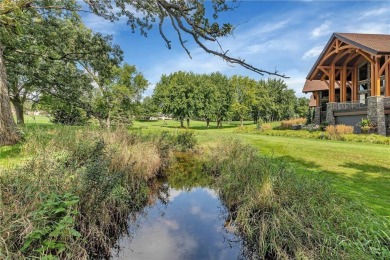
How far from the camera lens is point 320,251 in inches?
157

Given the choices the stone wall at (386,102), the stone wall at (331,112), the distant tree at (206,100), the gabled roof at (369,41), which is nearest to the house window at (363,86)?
the stone wall at (331,112)

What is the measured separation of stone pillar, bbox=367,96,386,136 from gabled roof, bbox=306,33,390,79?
11.2ft

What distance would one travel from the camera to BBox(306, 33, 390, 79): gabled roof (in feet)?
63.0

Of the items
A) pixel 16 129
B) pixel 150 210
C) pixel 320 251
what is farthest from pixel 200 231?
pixel 16 129

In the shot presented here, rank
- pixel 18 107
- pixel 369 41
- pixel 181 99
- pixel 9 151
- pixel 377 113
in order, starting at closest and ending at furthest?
1. pixel 9 151
2. pixel 377 113
3. pixel 369 41
4. pixel 18 107
5. pixel 181 99

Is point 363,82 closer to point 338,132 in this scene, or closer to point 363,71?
point 363,71

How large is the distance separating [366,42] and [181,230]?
21831 millimetres

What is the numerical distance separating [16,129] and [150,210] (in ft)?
18.3

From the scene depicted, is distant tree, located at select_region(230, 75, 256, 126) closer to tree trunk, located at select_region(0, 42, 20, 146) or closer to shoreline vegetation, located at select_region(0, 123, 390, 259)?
shoreline vegetation, located at select_region(0, 123, 390, 259)

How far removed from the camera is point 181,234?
20.9 ft

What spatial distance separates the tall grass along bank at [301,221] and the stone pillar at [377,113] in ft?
51.7

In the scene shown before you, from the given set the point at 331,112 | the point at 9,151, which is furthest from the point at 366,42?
the point at 9,151

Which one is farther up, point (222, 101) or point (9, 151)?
point (222, 101)

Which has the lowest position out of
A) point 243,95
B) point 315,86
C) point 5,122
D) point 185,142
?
point 185,142
